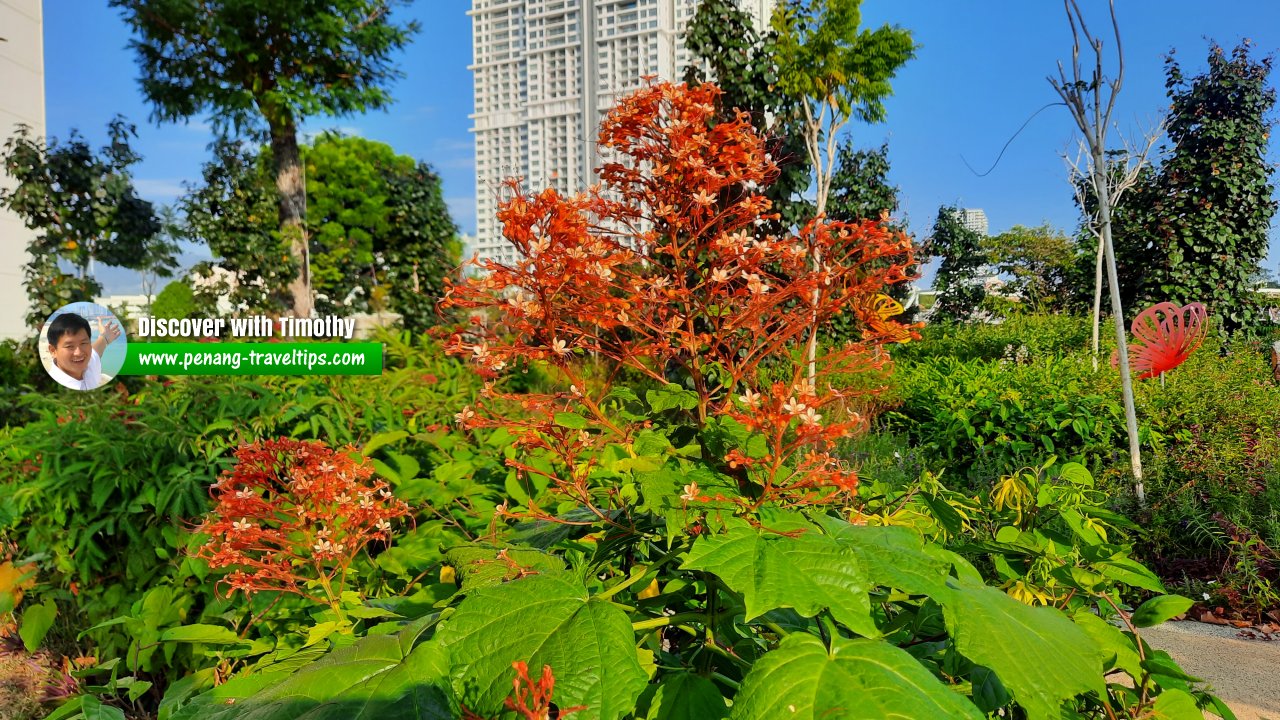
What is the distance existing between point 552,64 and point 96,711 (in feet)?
93.0

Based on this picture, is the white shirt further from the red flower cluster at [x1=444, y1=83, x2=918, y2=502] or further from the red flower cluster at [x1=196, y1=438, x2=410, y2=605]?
the red flower cluster at [x1=444, y1=83, x2=918, y2=502]

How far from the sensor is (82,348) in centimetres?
587

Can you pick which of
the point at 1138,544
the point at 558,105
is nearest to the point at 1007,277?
the point at 1138,544

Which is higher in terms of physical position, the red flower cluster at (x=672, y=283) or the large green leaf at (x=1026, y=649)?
the red flower cluster at (x=672, y=283)

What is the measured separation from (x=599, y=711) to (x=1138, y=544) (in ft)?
12.8

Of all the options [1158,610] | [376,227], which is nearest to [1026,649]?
[1158,610]

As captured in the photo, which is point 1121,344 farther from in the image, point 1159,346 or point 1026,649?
point 1026,649

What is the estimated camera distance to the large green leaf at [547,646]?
603mm

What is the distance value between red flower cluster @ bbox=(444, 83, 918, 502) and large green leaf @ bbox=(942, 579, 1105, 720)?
17 cm

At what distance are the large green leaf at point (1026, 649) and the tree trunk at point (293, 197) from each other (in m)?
10.8

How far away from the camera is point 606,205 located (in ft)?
3.31

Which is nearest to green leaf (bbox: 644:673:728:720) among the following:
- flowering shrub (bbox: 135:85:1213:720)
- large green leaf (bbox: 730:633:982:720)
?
flowering shrub (bbox: 135:85:1213:720)

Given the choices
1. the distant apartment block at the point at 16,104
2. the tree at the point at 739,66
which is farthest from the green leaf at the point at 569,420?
the distant apartment block at the point at 16,104

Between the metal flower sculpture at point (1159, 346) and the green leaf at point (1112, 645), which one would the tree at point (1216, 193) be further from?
the green leaf at point (1112, 645)
